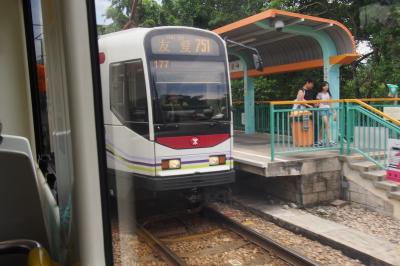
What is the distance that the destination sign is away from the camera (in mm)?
2660

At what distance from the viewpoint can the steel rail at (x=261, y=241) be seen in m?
2.71

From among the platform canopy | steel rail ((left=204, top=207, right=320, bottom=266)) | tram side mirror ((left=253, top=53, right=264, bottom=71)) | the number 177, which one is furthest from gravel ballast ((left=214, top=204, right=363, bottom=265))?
the number 177

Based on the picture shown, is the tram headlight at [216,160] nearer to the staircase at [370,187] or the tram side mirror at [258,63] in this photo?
the staircase at [370,187]

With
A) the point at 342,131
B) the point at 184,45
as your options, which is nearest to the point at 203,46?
the point at 184,45

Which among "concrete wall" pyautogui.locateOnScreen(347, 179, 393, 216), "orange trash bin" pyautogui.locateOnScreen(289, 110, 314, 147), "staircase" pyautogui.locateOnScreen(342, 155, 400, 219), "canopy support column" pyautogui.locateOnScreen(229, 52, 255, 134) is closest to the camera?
"staircase" pyautogui.locateOnScreen(342, 155, 400, 219)

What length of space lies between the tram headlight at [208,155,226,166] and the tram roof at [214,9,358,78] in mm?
1037

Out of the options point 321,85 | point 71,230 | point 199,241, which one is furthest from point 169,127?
point 71,230

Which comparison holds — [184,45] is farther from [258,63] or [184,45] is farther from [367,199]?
[367,199]

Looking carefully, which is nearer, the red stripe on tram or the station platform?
the red stripe on tram

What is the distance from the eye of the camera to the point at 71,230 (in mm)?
1270

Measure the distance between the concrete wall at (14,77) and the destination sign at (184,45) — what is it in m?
1.01

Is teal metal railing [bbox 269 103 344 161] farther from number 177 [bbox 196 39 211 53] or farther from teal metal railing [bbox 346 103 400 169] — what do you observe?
number 177 [bbox 196 39 211 53]

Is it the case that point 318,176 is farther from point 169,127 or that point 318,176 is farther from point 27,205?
point 27,205

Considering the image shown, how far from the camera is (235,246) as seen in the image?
3.10 metres
